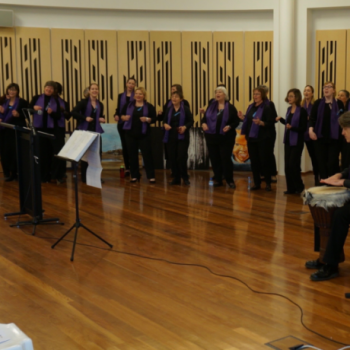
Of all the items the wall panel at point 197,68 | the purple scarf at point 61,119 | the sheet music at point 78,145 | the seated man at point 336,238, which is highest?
the wall panel at point 197,68

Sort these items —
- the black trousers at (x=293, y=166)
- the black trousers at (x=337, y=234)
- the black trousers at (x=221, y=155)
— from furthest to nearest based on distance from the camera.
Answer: the black trousers at (x=221, y=155) < the black trousers at (x=293, y=166) < the black trousers at (x=337, y=234)

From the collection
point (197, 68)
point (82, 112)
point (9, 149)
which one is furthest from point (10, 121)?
point (197, 68)

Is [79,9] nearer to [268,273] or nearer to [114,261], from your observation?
[114,261]

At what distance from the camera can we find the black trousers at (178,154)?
9.16 m

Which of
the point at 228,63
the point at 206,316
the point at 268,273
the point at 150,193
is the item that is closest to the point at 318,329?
the point at 206,316

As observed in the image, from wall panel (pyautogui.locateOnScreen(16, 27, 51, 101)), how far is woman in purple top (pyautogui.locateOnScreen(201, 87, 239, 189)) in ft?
12.1

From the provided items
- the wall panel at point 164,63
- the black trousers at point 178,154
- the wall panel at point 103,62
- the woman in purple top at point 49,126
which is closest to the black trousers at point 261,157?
the black trousers at point 178,154

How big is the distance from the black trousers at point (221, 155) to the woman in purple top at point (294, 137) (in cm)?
97

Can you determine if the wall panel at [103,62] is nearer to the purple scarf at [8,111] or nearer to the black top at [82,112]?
the black top at [82,112]

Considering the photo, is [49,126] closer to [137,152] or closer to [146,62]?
[137,152]

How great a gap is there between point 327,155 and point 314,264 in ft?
13.1

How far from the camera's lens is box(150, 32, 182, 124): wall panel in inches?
436

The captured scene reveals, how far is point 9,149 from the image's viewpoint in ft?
31.3

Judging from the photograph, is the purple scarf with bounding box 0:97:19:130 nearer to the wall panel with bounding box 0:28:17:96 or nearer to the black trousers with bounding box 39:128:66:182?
the black trousers with bounding box 39:128:66:182
